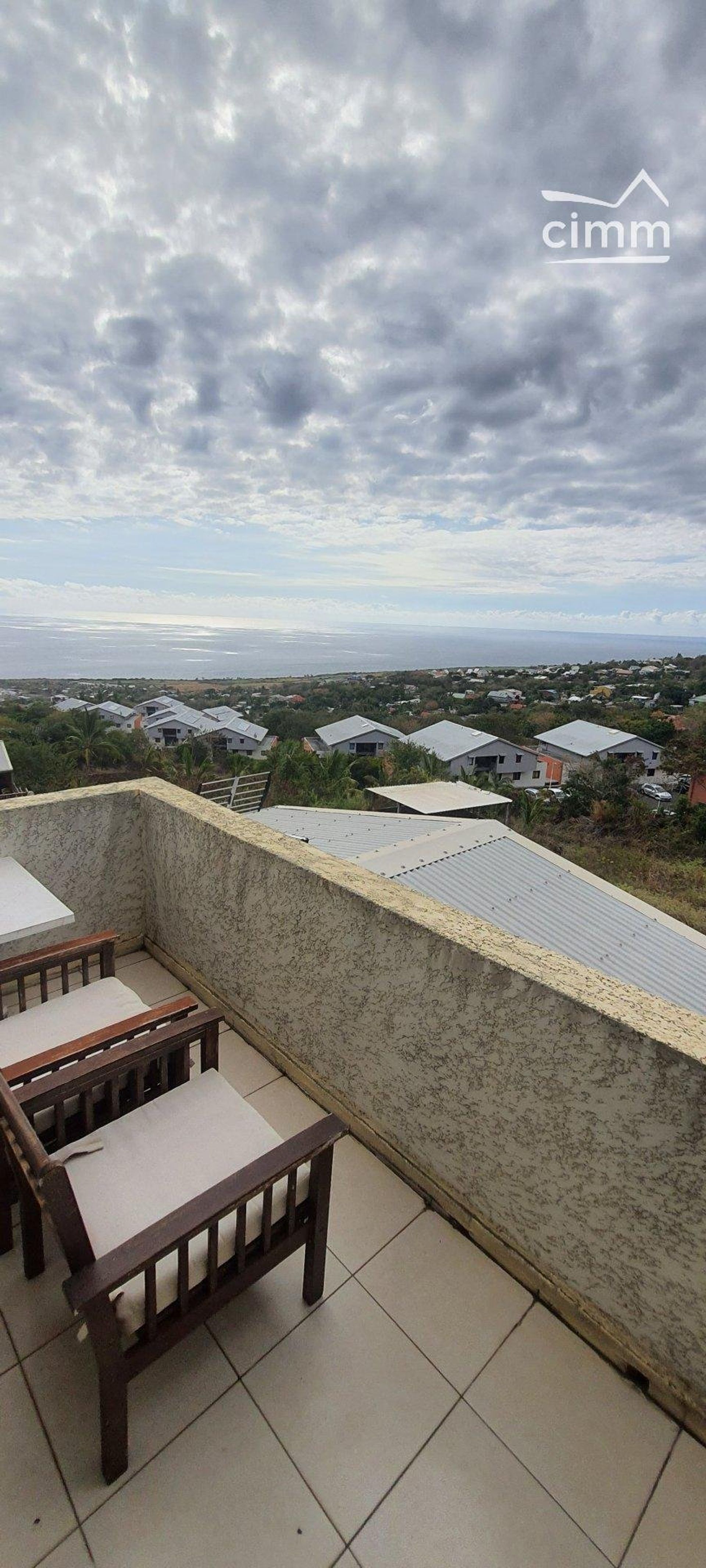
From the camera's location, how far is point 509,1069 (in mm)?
1304

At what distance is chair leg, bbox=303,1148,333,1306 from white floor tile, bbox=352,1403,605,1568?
1.13ft

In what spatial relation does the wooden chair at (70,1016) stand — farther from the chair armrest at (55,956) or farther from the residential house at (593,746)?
the residential house at (593,746)

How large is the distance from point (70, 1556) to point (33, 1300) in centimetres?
46

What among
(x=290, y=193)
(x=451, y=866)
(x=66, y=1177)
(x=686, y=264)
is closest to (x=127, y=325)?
(x=290, y=193)

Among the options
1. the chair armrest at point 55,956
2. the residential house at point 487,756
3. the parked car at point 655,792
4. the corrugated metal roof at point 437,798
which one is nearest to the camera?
the chair armrest at point 55,956

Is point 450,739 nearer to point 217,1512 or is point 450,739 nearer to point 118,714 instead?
point 118,714

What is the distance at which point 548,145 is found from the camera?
8.21m

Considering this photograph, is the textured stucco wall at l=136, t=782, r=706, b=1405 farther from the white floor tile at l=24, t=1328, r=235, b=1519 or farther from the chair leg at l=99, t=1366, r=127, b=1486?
the chair leg at l=99, t=1366, r=127, b=1486

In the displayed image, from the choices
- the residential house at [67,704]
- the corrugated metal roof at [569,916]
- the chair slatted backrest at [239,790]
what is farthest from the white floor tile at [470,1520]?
the residential house at [67,704]

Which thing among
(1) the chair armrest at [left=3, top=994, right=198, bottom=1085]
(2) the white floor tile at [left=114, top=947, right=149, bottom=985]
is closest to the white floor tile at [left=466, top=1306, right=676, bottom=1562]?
(1) the chair armrest at [left=3, top=994, right=198, bottom=1085]

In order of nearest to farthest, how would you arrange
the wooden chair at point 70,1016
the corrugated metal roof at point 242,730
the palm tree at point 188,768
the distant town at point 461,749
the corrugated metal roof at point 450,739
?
the wooden chair at point 70,1016
the distant town at point 461,749
the palm tree at point 188,768
the corrugated metal roof at point 450,739
the corrugated metal roof at point 242,730

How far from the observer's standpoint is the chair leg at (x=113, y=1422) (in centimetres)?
93

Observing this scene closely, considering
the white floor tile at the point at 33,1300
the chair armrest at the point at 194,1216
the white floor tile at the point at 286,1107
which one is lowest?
the white floor tile at the point at 33,1300

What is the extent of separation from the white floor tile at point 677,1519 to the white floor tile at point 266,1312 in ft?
2.25
